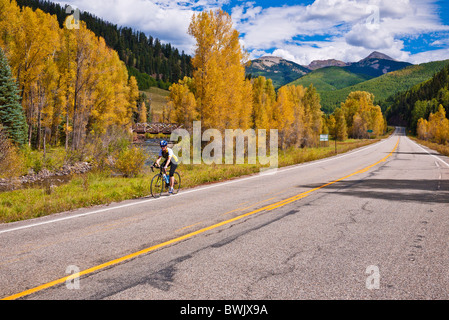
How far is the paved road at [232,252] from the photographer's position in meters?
3.66

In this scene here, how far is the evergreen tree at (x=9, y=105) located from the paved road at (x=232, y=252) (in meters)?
24.0

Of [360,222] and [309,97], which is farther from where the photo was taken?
[309,97]

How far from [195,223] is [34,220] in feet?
13.2

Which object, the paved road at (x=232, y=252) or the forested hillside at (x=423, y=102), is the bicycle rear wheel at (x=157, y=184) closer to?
the paved road at (x=232, y=252)

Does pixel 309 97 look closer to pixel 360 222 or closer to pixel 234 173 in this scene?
pixel 234 173

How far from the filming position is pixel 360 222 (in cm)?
686

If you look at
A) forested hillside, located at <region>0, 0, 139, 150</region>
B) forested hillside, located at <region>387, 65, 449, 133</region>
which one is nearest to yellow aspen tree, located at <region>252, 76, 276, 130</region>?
forested hillside, located at <region>0, 0, 139, 150</region>

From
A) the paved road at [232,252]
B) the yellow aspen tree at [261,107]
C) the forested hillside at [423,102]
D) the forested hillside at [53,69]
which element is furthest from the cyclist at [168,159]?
the forested hillside at [423,102]

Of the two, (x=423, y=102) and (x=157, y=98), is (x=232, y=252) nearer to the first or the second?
(x=157, y=98)

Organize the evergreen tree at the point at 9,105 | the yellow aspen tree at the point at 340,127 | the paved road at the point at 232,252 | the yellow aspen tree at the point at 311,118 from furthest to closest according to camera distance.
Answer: the yellow aspen tree at the point at 340,127 < the yellow aspen tree at the point at 311,118 < the evergreen tree at the point at 9,105 < the paved road at the point at 232,252

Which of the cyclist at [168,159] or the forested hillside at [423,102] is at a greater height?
the forested hillside at [423,102]

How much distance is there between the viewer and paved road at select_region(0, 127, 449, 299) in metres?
3.66

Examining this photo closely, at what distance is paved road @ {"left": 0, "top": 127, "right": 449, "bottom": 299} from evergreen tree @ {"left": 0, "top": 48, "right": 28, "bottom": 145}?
78.8 feet
